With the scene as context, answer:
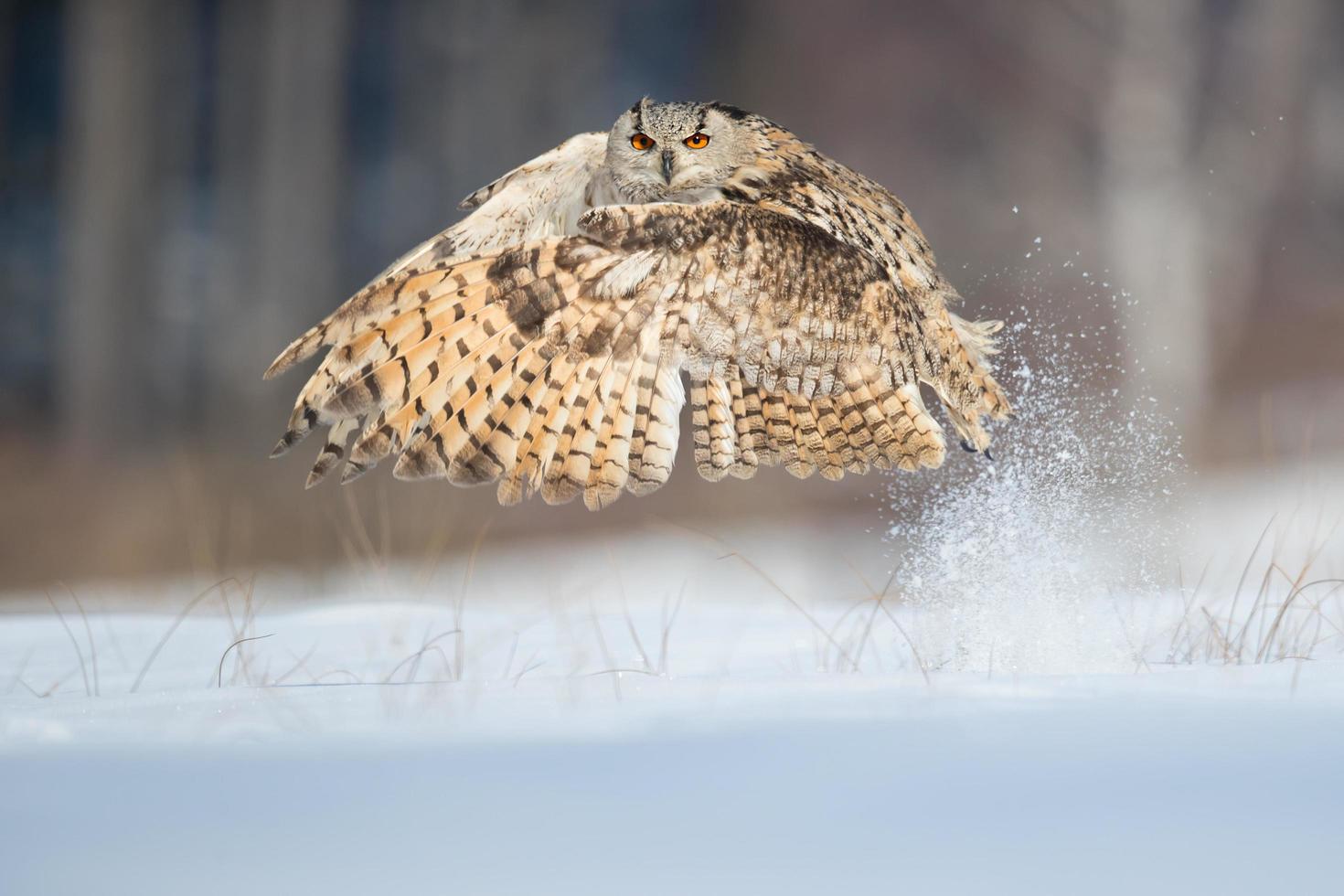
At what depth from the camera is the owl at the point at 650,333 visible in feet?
9.43

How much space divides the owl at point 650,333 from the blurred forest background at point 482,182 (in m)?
3.03

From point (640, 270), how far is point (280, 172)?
907cm

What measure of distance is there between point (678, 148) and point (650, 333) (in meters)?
0.83

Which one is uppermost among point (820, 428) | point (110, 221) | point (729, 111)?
point (110, 221)

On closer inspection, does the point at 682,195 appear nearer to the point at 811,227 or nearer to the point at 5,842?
the point at 811,227

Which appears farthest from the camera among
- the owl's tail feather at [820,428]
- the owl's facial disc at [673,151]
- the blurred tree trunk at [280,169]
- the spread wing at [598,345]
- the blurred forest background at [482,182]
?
the blurred tree trunk at [280,169]

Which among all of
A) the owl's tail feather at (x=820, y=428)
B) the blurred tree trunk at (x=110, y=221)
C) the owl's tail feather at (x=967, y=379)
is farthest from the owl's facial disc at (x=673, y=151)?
the blurred tree trunk at (x=110, y=221)

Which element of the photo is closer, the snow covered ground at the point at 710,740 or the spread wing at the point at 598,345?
the snow covered ground at the point at 710,740

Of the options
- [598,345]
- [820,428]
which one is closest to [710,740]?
[598,345]

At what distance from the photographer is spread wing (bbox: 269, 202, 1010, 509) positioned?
2846mm

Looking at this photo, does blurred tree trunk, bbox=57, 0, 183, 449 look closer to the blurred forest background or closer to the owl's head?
the blurred forest background

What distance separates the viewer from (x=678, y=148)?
3631mm

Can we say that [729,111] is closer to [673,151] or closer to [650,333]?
[673,151]

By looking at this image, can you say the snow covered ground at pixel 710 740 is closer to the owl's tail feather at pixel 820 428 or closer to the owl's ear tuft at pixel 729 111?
the owl's tail feather at pixel 820 428
